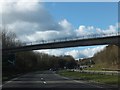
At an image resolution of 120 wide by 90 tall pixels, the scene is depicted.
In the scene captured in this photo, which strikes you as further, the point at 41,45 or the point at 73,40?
the point at 41,45

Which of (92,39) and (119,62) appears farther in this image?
(119,62)

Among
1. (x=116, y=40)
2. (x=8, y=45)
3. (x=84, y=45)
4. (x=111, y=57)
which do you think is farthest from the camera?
(x=111, y=57)

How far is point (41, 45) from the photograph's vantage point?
90.8 m

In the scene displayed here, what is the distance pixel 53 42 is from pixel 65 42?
11.4 ft

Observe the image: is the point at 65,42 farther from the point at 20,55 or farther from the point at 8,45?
the point at 20,55

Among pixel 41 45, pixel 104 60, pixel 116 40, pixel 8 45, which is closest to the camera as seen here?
pixel 116 40

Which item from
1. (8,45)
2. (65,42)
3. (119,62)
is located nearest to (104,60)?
(119,62)

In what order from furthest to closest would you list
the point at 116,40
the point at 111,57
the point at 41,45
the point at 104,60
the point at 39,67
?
the point at 39,67 → the point at 104,60 → the point at 111,57 → the point at 41,45 → the point at 116,40

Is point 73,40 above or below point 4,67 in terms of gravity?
above

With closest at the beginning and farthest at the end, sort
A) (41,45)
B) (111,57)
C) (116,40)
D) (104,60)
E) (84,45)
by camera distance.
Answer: (116,40) < (84,45) < (41,45) < (111,57) < (104,60)

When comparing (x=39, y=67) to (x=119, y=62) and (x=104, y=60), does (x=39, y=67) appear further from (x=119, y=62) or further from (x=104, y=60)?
(x=119, y=62)

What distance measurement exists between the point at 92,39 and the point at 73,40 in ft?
18.2

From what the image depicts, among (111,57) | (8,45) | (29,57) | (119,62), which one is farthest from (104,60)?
(8,45)

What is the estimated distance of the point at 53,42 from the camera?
87375 mm
